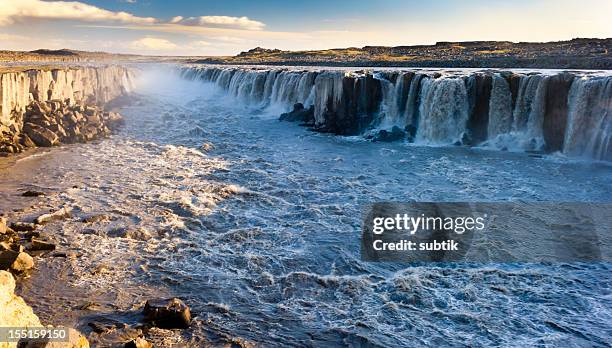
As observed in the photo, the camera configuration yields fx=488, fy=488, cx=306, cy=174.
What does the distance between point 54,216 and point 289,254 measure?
7542 mm

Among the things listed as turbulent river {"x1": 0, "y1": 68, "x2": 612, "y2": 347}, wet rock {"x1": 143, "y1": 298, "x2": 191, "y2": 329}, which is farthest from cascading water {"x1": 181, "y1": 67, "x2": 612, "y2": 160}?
wet rock {"x1": 143, "y1": 298, "x2": 191, "y2": 329}

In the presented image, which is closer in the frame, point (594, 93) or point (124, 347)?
point (124, 347)

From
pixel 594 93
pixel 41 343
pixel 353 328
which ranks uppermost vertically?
pixel 594 93

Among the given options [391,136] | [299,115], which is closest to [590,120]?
[391,136]

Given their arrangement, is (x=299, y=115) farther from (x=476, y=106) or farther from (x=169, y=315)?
(x=169, y=315)

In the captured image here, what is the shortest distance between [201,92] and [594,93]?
45.9m

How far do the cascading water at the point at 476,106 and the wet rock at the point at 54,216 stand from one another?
21.7 metres

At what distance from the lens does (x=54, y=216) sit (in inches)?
582

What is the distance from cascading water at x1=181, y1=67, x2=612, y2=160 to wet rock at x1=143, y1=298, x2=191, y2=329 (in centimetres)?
2257

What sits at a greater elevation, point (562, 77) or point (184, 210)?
point (562, 77)

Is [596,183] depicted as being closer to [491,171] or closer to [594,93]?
[491,171]

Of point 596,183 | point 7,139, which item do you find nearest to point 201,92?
point 7,139

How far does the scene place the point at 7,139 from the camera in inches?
966

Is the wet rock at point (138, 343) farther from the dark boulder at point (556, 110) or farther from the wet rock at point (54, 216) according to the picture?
the dark boulder at point (556, 110)
